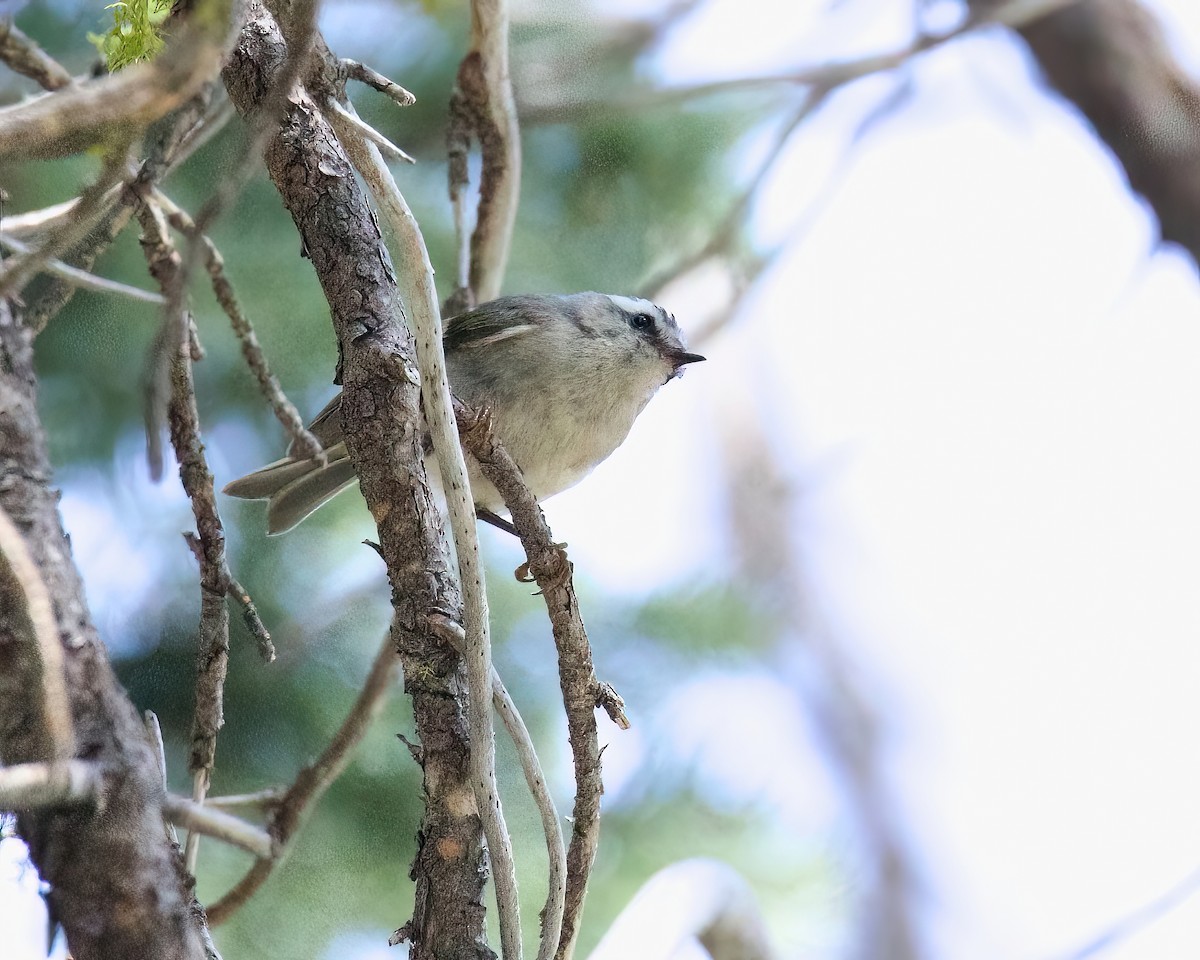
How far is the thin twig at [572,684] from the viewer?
1268 mm

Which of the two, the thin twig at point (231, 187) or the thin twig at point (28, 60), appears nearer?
the thin twig at point (231, 187)

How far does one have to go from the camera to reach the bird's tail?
2.09 meters

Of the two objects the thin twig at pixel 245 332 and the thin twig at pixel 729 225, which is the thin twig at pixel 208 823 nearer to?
the thin twig at pixel 245 332

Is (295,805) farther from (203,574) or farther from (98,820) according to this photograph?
(98,820)

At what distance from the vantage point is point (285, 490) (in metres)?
2.12

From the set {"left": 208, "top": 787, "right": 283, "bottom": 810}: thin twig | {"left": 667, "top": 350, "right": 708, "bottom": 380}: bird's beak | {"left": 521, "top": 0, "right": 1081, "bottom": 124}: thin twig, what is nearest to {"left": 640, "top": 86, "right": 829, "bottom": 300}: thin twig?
{"left": 521, "top": 0, "right": 1081, "bottom": 124}: thin twig

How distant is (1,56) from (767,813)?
8.09 feet

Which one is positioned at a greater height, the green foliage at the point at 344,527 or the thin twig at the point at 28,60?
the thin twig at the point at 28,60

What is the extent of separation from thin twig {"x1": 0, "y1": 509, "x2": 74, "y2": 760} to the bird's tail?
1182 millimetres

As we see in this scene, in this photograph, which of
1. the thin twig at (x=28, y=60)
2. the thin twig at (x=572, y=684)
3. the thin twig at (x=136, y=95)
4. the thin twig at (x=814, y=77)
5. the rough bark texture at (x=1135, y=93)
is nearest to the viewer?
the thin twig at (x=136, y=95)

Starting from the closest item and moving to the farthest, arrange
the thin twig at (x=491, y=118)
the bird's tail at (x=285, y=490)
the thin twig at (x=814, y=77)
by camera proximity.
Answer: the bird's tail at (x=285, y=490) → the thin twig at (x=491, y=118) → the thin twig at (x=814, y=77)

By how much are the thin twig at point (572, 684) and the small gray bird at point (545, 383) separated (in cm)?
80

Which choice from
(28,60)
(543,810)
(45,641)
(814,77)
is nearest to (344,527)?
(28,60)

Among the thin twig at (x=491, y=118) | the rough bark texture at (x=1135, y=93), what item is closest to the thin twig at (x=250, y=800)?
the thin twig at (x=491, y=118)
